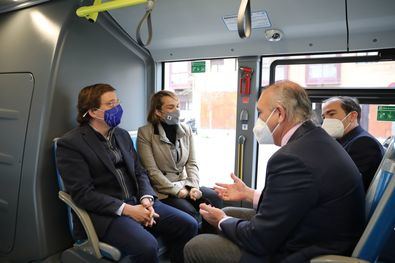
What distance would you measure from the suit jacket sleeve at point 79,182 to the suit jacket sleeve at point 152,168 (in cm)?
56

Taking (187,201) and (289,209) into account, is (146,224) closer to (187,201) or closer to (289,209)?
(187,201)

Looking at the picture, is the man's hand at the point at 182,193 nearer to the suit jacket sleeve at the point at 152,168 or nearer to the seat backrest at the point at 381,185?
the suit jacket sleeve at the point at 152,168

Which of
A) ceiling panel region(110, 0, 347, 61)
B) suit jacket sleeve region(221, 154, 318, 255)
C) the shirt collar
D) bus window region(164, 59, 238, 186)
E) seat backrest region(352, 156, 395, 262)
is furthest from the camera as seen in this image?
bus window region(164, 59, 238, 186)

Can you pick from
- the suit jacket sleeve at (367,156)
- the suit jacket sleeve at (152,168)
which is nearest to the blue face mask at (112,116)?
the suit jacket sleeve at (152,168)

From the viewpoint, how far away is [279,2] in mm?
Answer: 2355

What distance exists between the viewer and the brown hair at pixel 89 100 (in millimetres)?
2207

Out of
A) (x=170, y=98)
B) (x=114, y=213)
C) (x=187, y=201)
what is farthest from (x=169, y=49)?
(x=114, y=213)

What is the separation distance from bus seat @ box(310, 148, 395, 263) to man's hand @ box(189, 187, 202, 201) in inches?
55.2

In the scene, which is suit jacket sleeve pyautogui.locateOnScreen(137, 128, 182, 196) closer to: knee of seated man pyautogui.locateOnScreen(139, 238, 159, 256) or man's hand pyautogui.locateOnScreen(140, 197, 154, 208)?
man's hand pyautogui.locateOnScreen(140, 197, 154, 208)

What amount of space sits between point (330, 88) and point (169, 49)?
1713 millimetres

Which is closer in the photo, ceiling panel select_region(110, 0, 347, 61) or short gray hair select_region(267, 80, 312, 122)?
short gray hair select_region(267, 80, 312, 122)

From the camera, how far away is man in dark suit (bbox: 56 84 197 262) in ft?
6.43

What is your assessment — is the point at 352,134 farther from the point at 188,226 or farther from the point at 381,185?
the point at 188,226

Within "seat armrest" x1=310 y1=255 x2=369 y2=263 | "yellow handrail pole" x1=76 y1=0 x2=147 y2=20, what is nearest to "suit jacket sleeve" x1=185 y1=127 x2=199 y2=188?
"yellow handrail pole" x1=76 y1=0 x2=147 y2=20
